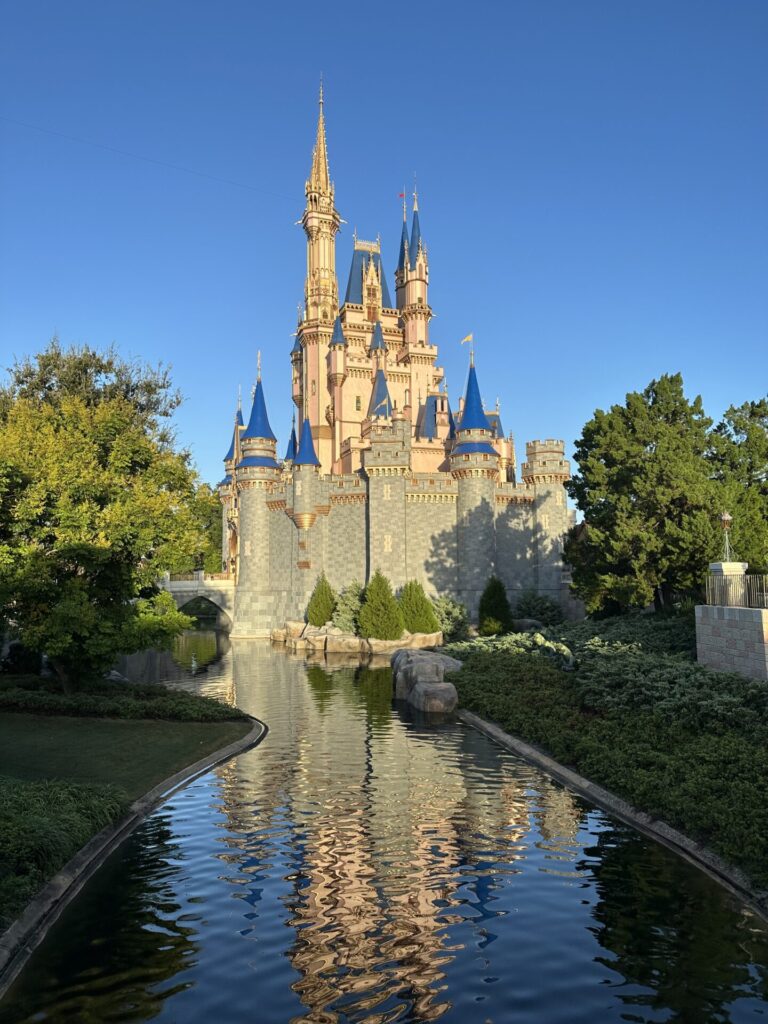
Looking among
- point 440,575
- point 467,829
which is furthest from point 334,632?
point 467,829

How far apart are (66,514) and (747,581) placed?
1816 cm

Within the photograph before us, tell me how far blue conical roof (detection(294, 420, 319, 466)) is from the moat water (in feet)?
132

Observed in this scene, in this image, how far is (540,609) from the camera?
52.3m

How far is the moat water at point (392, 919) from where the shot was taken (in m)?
7.77

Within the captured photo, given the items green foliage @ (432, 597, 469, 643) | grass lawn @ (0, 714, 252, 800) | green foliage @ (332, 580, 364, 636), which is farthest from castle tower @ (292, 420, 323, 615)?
grass lawn @ (0, 714, 252, 800)

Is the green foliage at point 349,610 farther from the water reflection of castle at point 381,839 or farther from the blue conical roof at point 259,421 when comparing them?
the water reflection of castle at point 381,839

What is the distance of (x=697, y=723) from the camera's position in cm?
1697

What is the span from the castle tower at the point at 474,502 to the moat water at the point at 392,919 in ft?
120

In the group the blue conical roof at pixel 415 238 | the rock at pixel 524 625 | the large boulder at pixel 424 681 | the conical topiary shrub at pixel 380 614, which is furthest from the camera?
the blue conical roof at pixel 415 238

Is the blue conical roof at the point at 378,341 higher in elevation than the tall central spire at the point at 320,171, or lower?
lower

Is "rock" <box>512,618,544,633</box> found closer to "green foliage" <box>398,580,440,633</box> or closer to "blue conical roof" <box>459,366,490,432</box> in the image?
"green foliage" <box>398,580,440,633</box>

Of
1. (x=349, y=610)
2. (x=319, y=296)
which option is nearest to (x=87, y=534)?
(x=349, y=610)

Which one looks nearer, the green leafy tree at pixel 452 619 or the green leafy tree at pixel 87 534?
the green leafy tree at pixel 87 534

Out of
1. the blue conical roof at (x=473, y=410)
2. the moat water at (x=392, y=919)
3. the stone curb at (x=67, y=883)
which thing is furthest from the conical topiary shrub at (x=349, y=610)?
the moat water at (x=392, y=919)
